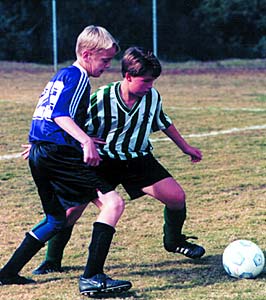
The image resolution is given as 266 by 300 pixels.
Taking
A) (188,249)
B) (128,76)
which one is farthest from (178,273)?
(128,76)

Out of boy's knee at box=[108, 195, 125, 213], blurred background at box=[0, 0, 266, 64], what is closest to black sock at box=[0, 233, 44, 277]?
boy's knee at box=[108, 195, 125, 213]

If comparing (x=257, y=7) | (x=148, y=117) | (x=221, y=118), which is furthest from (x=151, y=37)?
(x=148, y=117)

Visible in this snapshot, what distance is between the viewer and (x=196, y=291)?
3.80m

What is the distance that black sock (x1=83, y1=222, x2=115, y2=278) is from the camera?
3795 millimetres

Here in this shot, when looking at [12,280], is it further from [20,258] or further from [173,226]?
[173,226]

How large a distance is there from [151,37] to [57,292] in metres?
21.1

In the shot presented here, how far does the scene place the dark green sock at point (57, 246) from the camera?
165 inches

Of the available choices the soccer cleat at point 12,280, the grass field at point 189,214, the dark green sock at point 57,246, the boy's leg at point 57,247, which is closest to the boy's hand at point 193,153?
the grass field at point 189,214

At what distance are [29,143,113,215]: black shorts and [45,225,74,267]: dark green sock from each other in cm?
34

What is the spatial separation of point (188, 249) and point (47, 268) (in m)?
0.79

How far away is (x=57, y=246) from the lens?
13.9 feet

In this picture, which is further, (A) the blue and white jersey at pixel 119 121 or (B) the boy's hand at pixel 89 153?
(A) the blue and white jersey at pixel 119 121

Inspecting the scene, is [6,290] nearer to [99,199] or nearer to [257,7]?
[99,199]

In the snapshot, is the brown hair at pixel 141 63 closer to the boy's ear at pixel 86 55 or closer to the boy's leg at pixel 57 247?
the boy's ear at pixel 86 55
